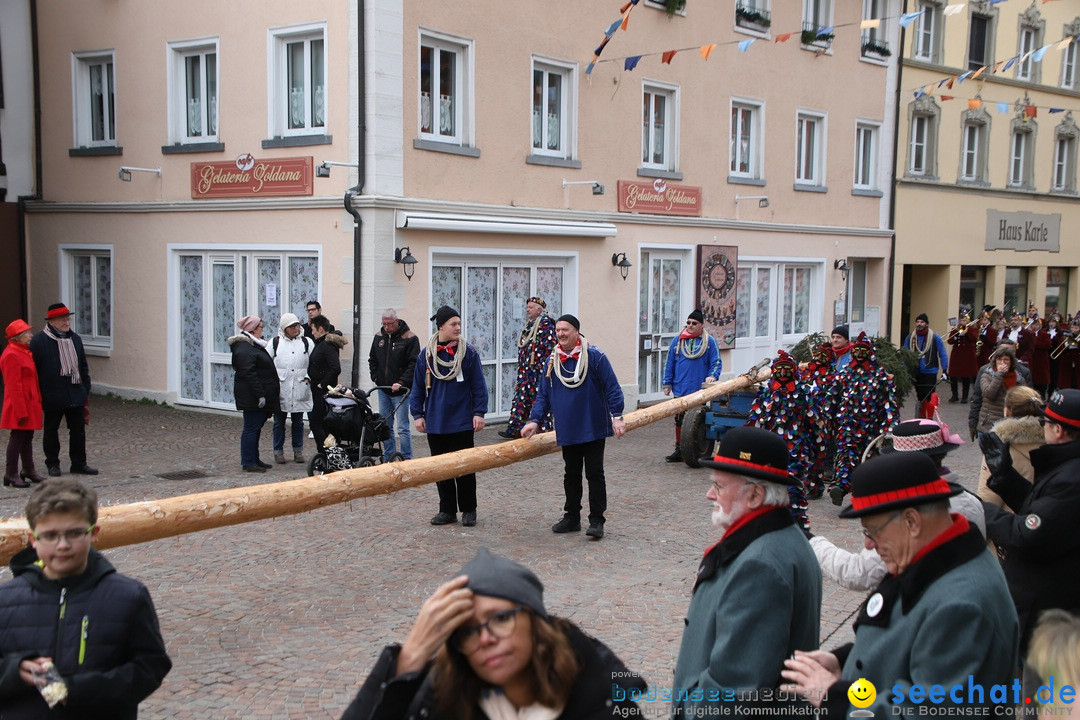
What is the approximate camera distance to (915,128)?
25.2 m

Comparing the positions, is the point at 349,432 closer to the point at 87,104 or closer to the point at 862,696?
the point at 862,696

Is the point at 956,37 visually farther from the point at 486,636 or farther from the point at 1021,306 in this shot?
the point at 486,636

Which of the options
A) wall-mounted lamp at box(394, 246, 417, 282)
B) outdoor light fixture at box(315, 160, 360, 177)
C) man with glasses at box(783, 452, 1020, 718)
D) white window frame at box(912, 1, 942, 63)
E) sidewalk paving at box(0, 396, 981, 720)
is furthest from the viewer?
white window frame at box(912, 1, 942, 63)

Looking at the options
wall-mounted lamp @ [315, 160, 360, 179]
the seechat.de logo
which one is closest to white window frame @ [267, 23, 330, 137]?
wall-mounted lamp @ [315, 160, 360, 179]

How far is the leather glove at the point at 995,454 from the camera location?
4.96 metres

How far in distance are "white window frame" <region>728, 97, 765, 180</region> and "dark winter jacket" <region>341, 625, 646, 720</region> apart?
1846cm

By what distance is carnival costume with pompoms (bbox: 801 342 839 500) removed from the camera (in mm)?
9977

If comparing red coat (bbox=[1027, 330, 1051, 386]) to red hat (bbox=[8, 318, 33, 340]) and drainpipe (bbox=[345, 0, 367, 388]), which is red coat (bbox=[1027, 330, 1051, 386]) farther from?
red hat (bbox=[8, 318, 33, 340])

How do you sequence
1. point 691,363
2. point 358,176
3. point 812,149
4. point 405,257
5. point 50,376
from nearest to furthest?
point 50,376
point 691,363
point 358,176
point 405,257
point 812,149

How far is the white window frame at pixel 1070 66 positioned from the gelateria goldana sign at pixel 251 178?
2335cm

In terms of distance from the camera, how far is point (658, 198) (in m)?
18.6

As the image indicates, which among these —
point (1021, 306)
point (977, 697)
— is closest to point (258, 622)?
point (977, 697)

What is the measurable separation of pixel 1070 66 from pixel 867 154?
9.53 metres

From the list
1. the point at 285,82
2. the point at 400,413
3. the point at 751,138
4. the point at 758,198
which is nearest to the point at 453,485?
the point at 400,413
